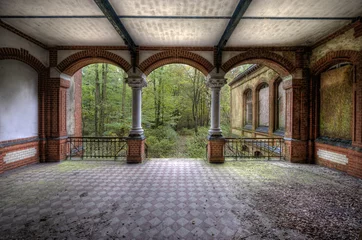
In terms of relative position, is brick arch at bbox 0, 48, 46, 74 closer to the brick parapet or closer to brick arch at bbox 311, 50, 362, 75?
the brick parapet

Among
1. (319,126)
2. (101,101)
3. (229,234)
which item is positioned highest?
(101,101)

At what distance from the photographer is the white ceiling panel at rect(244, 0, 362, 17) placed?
13.2 feet

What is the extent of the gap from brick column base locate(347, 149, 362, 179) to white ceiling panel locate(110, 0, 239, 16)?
5.54 meters

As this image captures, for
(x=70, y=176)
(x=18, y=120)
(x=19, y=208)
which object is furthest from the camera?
(x=18, y=120)

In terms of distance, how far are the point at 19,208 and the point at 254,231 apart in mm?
4346

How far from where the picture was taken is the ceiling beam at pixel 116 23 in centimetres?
385

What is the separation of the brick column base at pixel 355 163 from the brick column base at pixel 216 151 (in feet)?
12.7

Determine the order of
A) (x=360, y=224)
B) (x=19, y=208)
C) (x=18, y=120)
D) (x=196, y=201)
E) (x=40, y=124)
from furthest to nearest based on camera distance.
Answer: (x=40, y=124), (x=18, y=120), (x=196, y=201), (x=19, y=208), (x=360, y=224)

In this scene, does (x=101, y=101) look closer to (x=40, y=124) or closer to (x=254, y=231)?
(x=40, y=124)

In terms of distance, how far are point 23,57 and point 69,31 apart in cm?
202

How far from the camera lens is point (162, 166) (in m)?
6.14

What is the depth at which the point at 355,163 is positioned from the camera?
16.7 ft

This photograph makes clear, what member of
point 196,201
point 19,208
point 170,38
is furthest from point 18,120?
point 196,201

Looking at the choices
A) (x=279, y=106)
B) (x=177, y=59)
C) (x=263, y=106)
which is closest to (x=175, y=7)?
(x=177, y=59)
